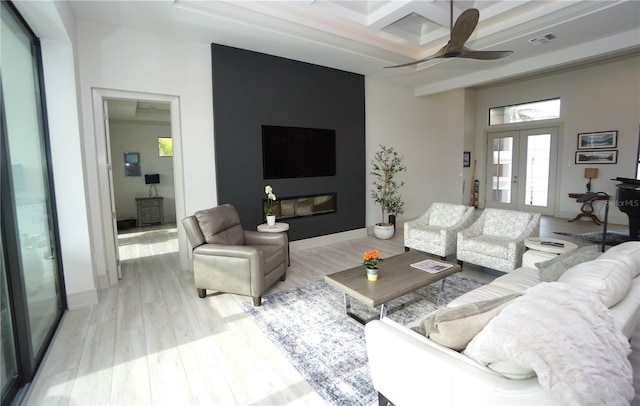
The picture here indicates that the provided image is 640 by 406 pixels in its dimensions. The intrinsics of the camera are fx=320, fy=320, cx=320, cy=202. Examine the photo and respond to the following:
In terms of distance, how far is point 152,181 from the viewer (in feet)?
25.4

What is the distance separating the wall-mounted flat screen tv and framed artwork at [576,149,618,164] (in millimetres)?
5929

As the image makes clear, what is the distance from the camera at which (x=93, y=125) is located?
143 inches

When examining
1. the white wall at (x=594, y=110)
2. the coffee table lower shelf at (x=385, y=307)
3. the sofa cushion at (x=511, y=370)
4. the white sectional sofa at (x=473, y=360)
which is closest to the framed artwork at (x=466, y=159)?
the white wall at (x=594, y=110)

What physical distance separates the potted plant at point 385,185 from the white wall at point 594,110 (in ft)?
13.8

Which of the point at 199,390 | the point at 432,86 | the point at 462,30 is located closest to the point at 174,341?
the point at 199,390

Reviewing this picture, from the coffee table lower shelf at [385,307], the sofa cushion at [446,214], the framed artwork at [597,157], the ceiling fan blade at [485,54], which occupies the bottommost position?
the coffee table lower shelf at [385,307]

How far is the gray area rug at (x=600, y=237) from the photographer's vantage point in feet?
17.7

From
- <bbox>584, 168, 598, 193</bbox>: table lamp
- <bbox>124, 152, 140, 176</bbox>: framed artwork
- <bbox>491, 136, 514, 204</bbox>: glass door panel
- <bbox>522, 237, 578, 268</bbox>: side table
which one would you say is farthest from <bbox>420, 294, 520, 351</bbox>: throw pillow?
<bbox>491, 136, 514, 204</bbox>: glass door panel

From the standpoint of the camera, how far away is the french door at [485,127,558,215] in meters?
7.88

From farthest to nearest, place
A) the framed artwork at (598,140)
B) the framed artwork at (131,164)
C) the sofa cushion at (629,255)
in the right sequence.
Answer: the framed artwork at (131,164) < the framed artwork at (598,140) < the sofa cushion at (629,255)

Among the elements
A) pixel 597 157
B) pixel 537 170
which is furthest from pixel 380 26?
pixel 537 170

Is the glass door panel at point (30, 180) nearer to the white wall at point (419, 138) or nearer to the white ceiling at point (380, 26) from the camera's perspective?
the white ceiling at point (380, 26)

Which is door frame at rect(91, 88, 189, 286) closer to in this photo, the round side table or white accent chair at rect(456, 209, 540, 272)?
white accent chair at rect(456, 209, 540, 272)

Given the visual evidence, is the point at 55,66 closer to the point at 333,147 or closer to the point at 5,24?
the point at 5,24
